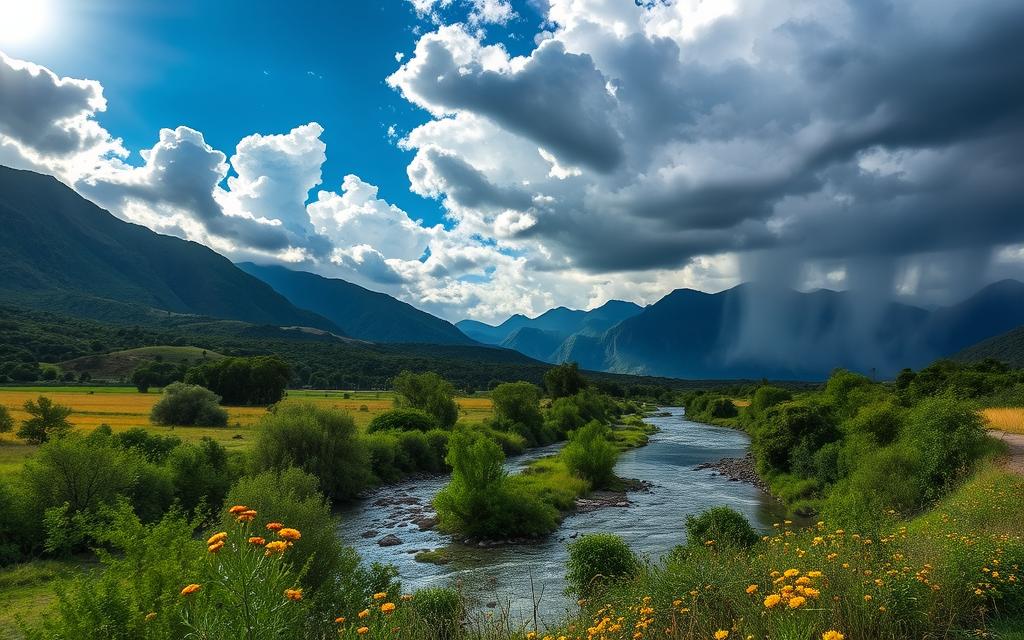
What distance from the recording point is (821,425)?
4744 cm

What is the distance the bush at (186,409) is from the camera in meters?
72.6

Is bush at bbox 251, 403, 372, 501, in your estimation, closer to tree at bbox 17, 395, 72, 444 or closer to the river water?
the river water

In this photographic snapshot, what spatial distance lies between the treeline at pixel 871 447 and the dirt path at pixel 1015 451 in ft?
4.07

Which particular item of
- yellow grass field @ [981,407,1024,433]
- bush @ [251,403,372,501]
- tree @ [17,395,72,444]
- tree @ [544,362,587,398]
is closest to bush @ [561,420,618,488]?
bush @ [251,403,372,501]

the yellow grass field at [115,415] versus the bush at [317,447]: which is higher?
the bush at [317,447]

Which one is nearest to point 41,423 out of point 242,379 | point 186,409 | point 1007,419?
point 186,409

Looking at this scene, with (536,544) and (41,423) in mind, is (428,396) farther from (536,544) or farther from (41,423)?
(536,544)

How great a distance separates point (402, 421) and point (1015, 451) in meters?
54.9

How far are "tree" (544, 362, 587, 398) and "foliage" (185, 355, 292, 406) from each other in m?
61.0

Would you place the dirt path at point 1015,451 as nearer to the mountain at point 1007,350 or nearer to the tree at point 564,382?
the tree at point 564,382

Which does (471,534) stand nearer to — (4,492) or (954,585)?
(4,492)

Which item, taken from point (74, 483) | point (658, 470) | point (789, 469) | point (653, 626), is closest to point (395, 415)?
point (658, 470)

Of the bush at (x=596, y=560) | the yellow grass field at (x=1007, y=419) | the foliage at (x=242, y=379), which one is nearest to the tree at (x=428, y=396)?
the foliage at (x=242, y=379)

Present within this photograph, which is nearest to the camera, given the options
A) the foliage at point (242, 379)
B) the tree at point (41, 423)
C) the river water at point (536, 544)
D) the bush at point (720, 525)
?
the river water at point (536, 544)
